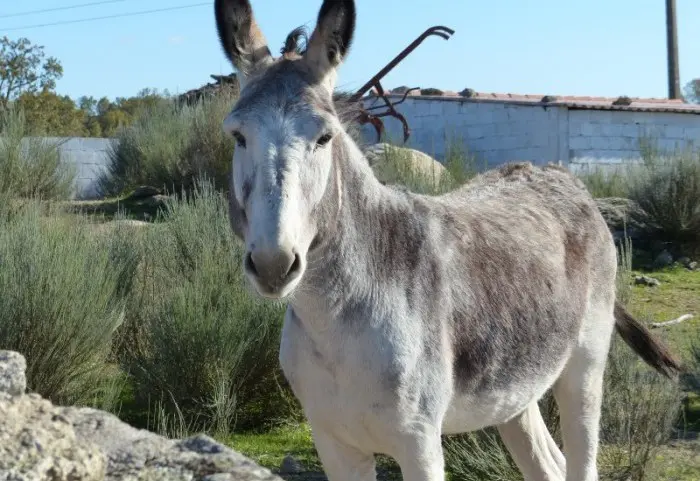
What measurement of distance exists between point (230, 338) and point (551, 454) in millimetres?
2556

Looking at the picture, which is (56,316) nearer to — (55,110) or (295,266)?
(295,266)

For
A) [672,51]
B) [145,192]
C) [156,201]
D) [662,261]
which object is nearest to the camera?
[662,261]

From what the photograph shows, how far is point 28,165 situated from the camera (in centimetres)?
1186

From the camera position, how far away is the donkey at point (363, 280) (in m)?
3.01

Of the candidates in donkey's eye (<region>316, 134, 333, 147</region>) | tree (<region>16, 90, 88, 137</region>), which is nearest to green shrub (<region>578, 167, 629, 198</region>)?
donkey's eye (<region>316, 134, 333, 147</region>)

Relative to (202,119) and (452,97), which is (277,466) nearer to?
(202,119)

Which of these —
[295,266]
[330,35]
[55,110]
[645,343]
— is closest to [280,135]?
[295,266]

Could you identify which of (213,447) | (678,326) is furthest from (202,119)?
(213,447)

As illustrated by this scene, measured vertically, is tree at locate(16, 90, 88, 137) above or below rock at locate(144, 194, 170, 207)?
above

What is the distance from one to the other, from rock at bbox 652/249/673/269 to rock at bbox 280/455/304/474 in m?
7.83

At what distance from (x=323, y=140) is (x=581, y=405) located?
2.26 metres

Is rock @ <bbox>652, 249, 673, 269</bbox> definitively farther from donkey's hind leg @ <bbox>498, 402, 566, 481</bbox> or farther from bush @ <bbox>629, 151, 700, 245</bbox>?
donkey's hind leg @ <bbox>498, 402, 566, 481</bbox>

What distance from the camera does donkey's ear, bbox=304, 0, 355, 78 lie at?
3363 millimetres

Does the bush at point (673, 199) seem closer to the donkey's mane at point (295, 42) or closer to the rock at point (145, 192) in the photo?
the rock at point (145, 192)
